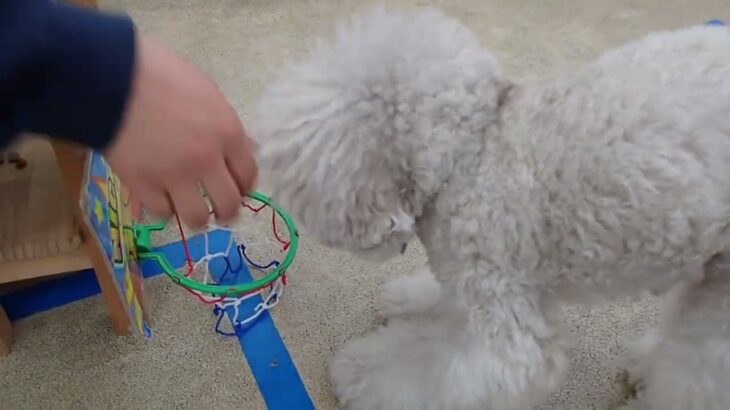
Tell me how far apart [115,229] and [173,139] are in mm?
654

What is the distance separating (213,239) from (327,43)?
52 centimetres

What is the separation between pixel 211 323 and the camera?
110cm

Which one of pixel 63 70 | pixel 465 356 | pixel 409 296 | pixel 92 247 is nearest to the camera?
pixel 63 70

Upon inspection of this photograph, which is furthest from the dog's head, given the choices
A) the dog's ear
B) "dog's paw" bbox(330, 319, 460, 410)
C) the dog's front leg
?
"dog's paw" bbox(330, 319, 460, 410)

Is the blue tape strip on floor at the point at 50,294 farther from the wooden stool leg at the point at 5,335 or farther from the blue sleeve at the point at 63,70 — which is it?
the blue sleeve at the point at 63,70

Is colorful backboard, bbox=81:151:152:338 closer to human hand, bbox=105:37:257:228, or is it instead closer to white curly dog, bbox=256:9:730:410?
white curly dog, bbox=256:9:730:410

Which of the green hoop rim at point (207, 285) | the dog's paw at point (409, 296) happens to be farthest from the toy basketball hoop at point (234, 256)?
the dog's paw at point (409, 296)

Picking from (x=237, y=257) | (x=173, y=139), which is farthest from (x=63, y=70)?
(x=237, y=257)

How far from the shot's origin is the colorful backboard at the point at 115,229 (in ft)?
3.04

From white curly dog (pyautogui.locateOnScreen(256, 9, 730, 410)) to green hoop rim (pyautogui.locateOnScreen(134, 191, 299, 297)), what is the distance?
27 cm

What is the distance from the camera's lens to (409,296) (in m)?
1.09

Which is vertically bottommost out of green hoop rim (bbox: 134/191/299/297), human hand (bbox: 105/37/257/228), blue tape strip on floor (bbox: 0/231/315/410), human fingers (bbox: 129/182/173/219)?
blue tape strip on floor (bbox: 0/231/315/410)

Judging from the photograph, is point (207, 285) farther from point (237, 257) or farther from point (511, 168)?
point (511, 168)

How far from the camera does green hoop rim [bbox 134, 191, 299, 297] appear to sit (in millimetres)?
1046
